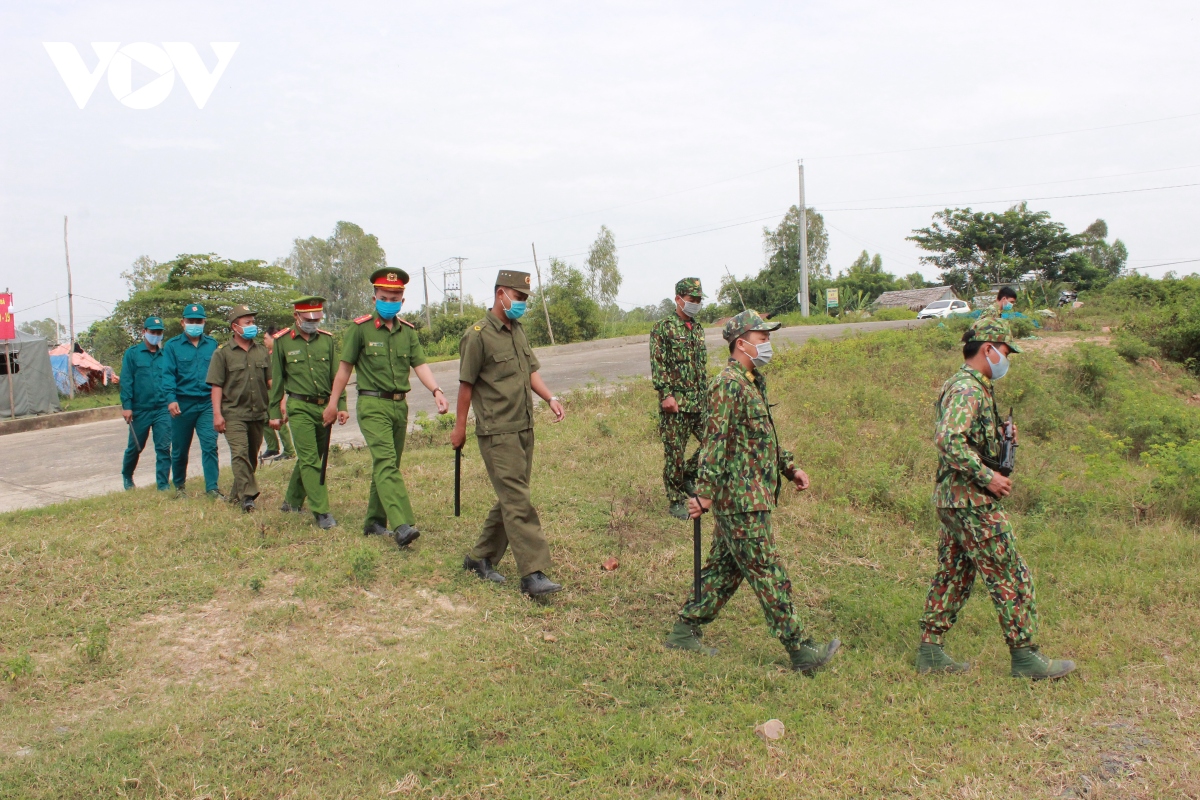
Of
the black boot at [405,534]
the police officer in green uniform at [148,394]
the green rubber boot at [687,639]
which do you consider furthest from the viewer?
the police officer in green uniform at [148,394]

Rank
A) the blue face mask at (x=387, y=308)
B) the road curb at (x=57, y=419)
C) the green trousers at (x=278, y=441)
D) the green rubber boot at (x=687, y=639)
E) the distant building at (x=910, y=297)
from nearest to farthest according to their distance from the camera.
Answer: the green rubber boot at (x=687, y=639), the blue face mask at (x=387, y=308), the green trousers at (x=278, y=441), the road curb at (x=57, y=419), the distant building at (x=910, y=297)

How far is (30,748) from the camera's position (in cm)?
379

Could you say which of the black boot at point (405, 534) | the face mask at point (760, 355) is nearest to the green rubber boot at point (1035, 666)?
the face mask at point (760, 355)

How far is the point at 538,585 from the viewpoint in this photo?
18.2 feet

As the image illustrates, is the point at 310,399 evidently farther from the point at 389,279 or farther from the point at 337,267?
the point at 337,267

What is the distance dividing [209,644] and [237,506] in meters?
2.97

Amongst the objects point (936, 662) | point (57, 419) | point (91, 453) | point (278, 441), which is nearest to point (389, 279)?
point (936, 662)

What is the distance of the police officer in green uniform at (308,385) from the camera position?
275 inches

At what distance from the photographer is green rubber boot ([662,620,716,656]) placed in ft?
15.9

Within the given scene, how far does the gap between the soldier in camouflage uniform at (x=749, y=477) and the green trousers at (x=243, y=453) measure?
4.91 metres

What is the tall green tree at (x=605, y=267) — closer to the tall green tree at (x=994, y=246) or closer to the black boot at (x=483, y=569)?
the tall green tree at (x=994, y=246)

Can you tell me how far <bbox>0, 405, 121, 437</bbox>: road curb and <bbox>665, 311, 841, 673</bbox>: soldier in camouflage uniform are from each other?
682 inches

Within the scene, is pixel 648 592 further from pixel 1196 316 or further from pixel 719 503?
pixel 1196 316

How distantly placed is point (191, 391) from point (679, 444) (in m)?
4.80
